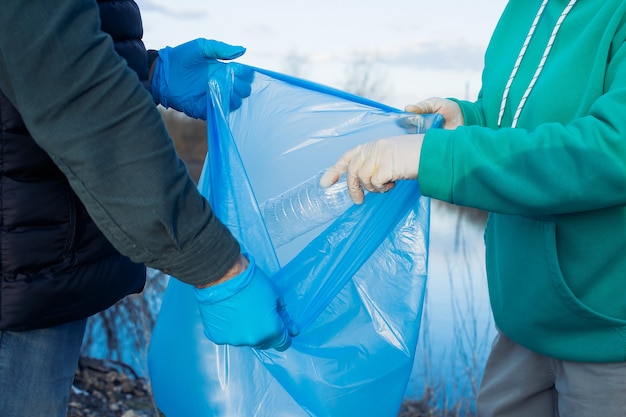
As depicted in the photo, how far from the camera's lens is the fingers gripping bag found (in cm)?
146

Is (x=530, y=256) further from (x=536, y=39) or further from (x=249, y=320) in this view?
(x=249, y=320)

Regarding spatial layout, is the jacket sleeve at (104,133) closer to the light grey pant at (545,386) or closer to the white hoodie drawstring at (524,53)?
the white hoodie drawstring at (524,53)

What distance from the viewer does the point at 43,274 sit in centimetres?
122

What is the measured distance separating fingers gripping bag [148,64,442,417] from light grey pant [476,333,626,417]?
0.87 ft

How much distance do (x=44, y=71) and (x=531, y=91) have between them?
96cm

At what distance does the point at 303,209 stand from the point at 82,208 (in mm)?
521

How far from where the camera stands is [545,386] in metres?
1.58

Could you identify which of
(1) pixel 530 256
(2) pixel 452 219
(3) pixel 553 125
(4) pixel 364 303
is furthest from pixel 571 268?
(2) pixel 452 219

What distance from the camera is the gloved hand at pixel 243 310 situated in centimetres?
121

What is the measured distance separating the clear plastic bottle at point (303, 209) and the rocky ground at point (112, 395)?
1753 mm

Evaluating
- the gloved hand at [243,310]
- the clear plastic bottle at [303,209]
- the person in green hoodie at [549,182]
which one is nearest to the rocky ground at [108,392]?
the clear plastic bottle at [303,209]

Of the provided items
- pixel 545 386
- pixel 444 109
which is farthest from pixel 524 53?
pixel 545 386

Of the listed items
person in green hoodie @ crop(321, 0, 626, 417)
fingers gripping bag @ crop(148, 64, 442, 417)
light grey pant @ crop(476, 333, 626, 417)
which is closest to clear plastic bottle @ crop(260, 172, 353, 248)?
fingers gripping bag @ crop(148, 64, 442, 417)

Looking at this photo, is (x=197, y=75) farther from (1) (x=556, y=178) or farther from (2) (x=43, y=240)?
(1) (x=556, y=178)
